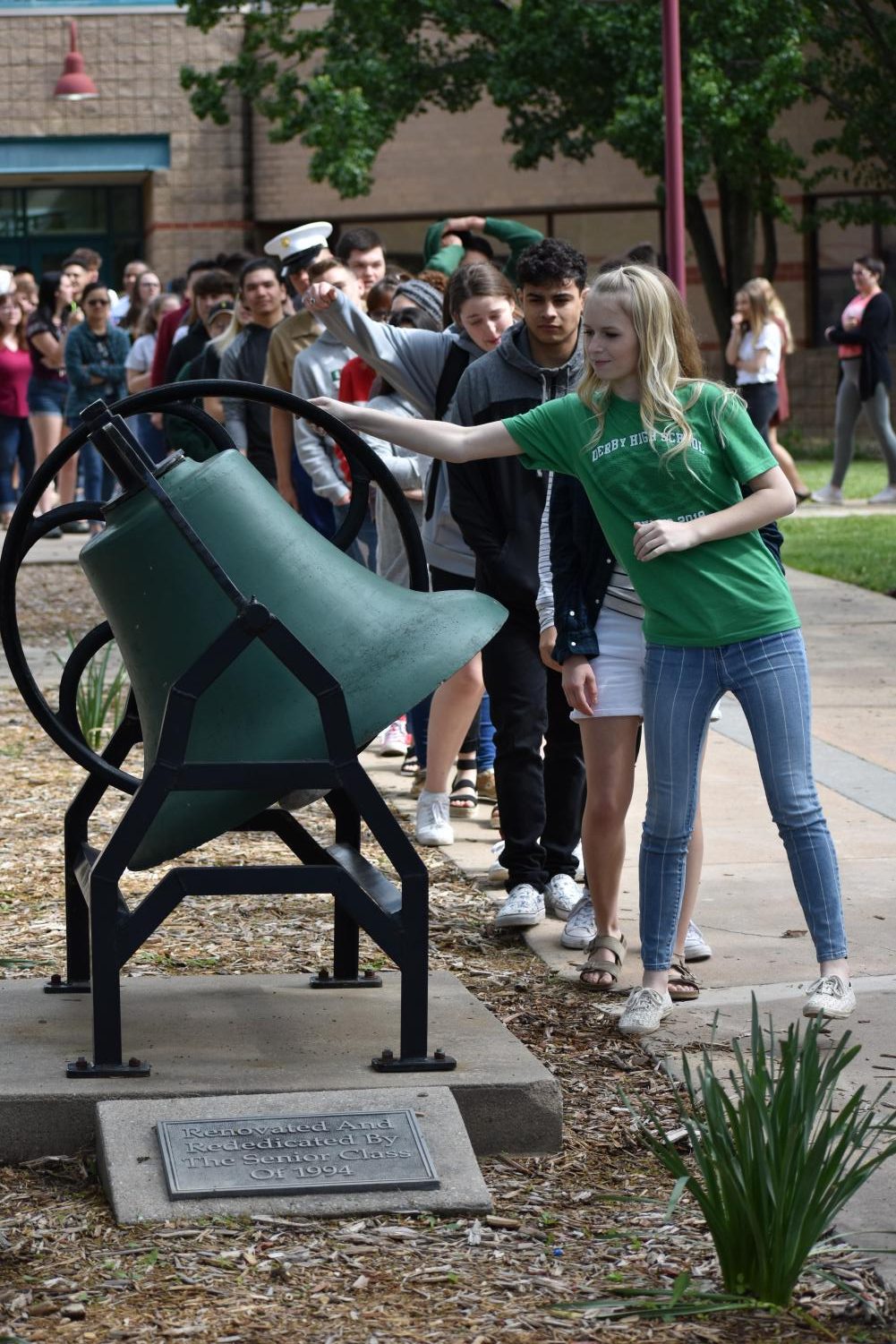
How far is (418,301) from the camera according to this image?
750 cm

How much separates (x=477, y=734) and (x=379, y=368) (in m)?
1.85

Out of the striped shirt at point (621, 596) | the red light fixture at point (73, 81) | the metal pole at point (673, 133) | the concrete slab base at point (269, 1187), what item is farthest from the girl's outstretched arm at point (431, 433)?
the red light fixture at point (73, 81)

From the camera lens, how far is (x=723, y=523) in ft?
14.1

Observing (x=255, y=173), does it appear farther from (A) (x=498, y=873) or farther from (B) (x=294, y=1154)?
(B) (x=294, y=1154)

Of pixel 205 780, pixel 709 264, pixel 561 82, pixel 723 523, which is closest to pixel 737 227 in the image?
pixel 709 264

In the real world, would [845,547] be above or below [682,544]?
below

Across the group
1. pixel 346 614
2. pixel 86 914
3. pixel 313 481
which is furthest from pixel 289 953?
pixel 313 481

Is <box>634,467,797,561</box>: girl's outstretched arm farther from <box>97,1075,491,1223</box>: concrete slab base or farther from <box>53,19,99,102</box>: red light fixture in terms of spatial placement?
<box>53,19,99,102</box>: red light fixture

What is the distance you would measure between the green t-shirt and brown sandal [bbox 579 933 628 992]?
3.17 feet

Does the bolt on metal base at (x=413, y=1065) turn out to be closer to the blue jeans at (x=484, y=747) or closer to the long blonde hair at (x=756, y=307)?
the blue jeans at (x=484, y=747)

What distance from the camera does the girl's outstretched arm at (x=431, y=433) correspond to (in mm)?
4242

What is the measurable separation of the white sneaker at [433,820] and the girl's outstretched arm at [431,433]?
2232 mm

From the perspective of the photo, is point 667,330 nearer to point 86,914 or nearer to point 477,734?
point 86,914

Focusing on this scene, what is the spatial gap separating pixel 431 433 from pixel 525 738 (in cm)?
145
